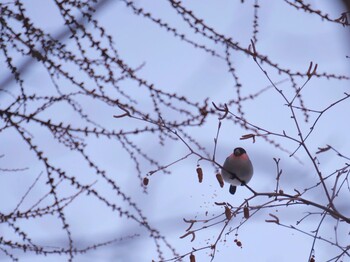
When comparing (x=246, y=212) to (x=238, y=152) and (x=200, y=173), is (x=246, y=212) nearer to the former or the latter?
(x=200, y=173)

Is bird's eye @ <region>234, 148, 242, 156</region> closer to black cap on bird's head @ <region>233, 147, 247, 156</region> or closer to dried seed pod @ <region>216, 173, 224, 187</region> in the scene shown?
black cap on bird's head @ <region>233, 147, 247, 156</region>

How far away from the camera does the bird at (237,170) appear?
1615 millimetres

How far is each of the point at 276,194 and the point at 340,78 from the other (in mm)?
575

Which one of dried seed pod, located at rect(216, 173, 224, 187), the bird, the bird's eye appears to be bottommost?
dried seed pod, located at rect(216, 173, 224, 187)

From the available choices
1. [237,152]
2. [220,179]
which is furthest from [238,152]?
[220,179]

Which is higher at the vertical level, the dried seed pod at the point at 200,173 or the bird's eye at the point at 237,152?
the bird's eye at the point at 237,152

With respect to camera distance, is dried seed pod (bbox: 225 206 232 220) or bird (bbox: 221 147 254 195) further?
bird (bbox: 221 147 254 195)

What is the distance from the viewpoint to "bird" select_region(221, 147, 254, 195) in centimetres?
162

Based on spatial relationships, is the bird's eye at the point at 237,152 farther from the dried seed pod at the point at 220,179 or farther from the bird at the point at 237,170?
the dried seed pod at the point at 220,179

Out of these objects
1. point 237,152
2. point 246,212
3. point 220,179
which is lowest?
point 246,212

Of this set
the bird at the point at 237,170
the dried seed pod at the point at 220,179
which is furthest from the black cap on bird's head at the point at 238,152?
the dried seed pod at the point at 220,179

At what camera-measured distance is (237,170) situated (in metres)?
1.63

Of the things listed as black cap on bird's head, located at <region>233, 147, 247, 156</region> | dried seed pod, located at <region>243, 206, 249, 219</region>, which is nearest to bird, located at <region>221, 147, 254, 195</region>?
black cap on bird's head, located at <region>233, 147, 247, 156</region>

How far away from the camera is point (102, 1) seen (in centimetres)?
114
